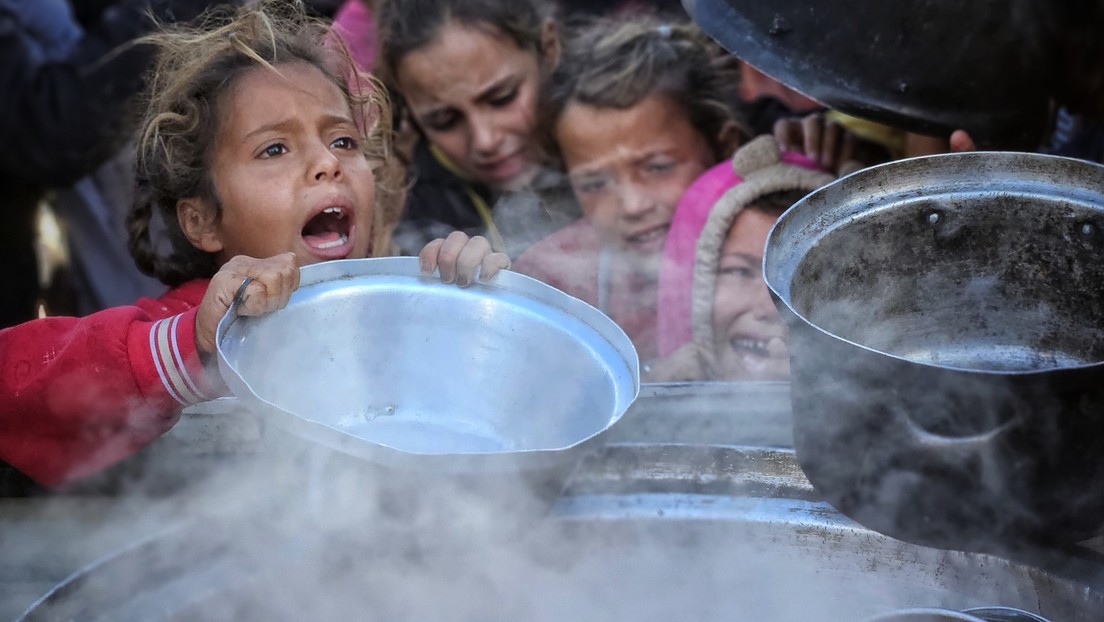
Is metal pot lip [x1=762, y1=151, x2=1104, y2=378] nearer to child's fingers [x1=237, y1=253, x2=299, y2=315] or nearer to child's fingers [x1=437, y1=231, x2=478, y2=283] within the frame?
child's fingers [x1=437, y1=231, x2=478, y2=283]

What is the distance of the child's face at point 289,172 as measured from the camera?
69.5 inches

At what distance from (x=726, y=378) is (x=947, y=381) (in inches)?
56.1

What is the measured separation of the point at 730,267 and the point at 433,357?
3.67 ft

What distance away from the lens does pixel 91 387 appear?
160 cm

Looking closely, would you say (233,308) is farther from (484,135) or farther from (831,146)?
(831,146)

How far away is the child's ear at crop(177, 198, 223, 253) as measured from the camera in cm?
191

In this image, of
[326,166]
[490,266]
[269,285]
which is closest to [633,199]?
[326,166]

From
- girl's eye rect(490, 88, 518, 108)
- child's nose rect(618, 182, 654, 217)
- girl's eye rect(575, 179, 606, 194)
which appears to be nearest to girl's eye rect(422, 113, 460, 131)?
girl's eye rect(490, 88, 518, 108)

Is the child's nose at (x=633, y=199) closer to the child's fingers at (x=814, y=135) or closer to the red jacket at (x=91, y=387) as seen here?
the child's fingers at (x=814, y=135)

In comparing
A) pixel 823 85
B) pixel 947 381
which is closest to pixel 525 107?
pixel 823 85

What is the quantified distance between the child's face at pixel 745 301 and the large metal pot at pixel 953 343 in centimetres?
95

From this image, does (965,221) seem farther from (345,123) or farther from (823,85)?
(345,123)

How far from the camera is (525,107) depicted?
2814 mm

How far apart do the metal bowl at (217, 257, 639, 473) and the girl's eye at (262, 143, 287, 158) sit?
42 cm
